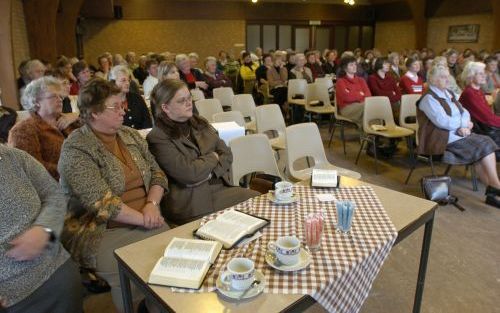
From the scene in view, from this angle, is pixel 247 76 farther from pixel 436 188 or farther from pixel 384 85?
pixel 436 188

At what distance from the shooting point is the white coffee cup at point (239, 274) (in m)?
1.10

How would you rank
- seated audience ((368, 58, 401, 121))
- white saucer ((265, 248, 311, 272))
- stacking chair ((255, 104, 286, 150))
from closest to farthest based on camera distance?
1. white saucer ((265, 248, 311, 272))
2. stacking chair ((255, 104, 286, 150))
3. seated audience ((368, 58, 401, 121))

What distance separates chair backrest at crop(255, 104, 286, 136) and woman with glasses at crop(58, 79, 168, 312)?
1811 millimetres

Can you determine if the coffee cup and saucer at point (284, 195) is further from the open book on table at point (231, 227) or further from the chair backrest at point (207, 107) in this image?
the chair backrest at point (207, 107)

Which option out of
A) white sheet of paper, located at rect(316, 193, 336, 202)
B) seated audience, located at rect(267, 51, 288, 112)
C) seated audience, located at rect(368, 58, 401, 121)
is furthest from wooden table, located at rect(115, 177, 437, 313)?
seated audience, located at rect(267, 51, 288, 112)

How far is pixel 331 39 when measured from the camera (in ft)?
44.9

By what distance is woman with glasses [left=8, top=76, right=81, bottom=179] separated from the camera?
220 centimetres

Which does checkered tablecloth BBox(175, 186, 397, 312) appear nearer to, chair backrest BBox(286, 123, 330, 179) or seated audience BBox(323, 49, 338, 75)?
chair backrest BBox(286, 123, 330, 179)

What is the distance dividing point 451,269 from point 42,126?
8.90 ft

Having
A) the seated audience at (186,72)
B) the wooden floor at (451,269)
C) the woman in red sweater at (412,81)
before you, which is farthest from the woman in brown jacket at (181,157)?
the woman in red sweater at (412,81)

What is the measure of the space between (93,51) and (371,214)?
36.0 feet

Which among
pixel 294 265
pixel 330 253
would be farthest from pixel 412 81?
pixel 294 265

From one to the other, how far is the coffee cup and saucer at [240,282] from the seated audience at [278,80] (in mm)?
6041

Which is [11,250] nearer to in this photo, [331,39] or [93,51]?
A: [93,51]
